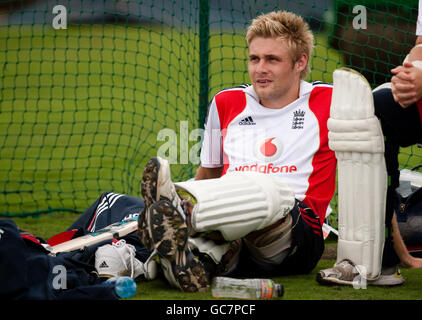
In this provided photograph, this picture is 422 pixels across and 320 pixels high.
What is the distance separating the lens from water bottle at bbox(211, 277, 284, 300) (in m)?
2.35

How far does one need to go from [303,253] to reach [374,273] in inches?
12.1

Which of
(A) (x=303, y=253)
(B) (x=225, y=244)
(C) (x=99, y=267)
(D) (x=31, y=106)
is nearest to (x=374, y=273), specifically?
(A) (x=303, y=253)

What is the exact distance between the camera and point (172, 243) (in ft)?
7.61

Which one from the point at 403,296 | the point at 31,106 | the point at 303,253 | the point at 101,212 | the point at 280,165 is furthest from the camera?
the point at 31,106

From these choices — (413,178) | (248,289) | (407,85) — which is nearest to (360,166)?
(407,85)

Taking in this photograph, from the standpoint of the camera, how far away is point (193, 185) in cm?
247

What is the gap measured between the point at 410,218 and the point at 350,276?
0.65 metres

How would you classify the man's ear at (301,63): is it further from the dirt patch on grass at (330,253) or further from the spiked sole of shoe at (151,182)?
the spiked sole of shoe at (151,182)

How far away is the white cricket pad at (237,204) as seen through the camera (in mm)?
2391

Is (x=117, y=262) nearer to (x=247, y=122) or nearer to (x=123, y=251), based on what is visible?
(x=123, y=251)

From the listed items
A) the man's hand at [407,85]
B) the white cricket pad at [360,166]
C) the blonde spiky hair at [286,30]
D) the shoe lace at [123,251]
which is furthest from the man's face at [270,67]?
the shoe lace at [123,251]

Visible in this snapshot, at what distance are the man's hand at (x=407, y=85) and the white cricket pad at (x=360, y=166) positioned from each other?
5.7 inches

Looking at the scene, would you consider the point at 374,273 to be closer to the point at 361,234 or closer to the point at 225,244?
the point at 361,234

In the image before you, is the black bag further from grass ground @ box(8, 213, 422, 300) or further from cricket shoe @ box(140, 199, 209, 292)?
cricket shoe @ box(140, 199, 209, 292)
